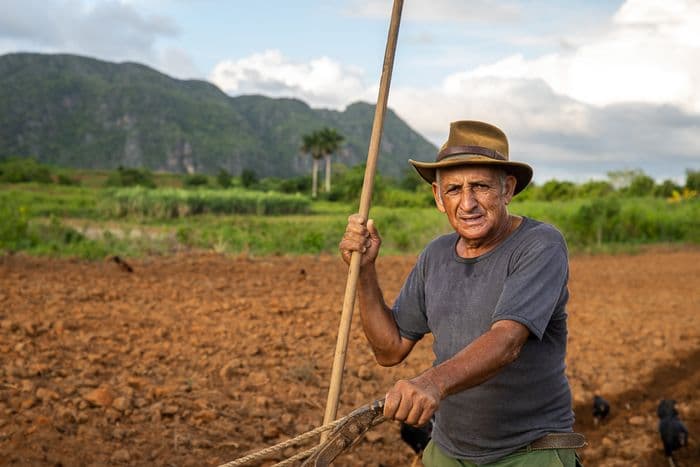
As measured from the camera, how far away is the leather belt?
2.37 metres

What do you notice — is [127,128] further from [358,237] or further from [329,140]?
[358,237]

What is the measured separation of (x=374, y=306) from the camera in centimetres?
269

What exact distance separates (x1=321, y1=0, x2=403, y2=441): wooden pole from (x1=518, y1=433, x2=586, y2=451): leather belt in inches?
23.1

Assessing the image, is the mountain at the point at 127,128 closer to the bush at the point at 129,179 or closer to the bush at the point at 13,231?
the bush at the point at 129,179

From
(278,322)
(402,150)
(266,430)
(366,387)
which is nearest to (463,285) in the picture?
(266,430)

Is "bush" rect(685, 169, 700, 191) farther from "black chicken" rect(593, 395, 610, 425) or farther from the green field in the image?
"black chicken" rect(593, 395, 610, 425)

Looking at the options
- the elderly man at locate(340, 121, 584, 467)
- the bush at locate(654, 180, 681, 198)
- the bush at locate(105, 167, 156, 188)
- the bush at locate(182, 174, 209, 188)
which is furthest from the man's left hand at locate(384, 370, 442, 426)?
the bush at locate(182, 174, 209, 188)

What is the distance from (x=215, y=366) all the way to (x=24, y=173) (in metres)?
44.7

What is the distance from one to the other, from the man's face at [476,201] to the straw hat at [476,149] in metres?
0.03

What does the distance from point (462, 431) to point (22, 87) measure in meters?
146

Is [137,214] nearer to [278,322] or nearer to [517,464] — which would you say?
[278,322]

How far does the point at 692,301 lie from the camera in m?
11.7

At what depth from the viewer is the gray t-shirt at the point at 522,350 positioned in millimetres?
2297

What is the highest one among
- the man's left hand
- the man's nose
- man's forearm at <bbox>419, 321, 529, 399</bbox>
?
the man's nose
